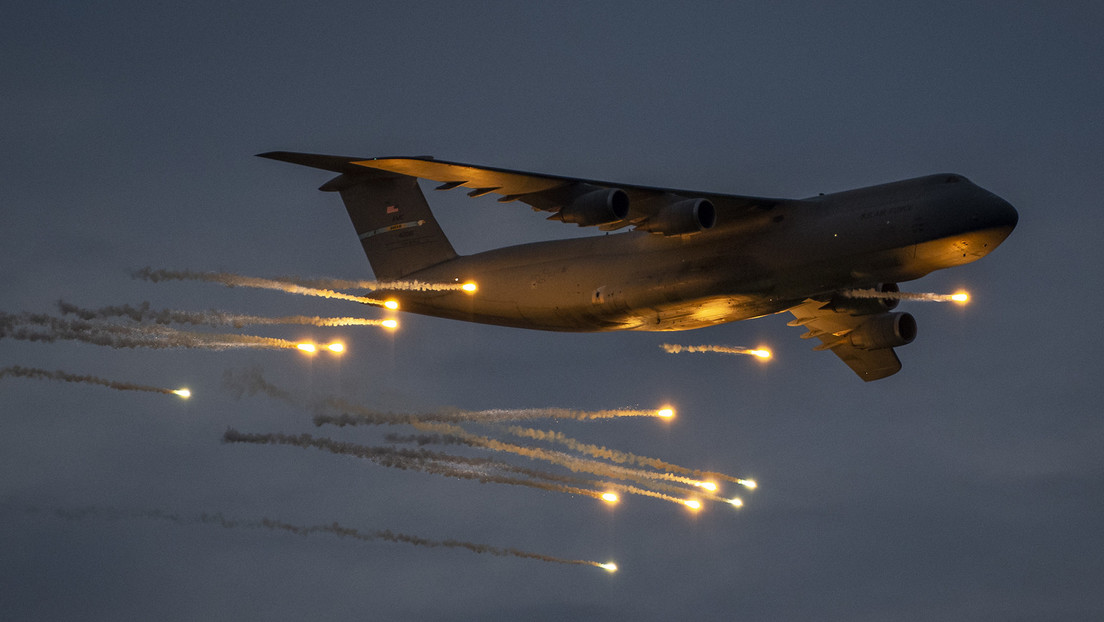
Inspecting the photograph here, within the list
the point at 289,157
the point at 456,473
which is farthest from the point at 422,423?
the point at 289,157

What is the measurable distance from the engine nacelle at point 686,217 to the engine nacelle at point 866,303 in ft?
11.3

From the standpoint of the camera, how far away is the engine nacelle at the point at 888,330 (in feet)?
76.6

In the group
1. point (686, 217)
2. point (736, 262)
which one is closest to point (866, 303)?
point (736, 262)

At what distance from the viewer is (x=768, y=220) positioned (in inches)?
818

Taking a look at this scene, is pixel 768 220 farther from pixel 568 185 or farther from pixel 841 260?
pixel 568 185

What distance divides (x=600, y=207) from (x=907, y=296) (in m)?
5.19

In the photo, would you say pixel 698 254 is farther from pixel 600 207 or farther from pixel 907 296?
pixel 907 296

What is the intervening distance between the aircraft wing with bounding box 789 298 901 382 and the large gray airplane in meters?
0.05

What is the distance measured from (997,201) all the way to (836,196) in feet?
7.24

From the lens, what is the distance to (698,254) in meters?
21.1

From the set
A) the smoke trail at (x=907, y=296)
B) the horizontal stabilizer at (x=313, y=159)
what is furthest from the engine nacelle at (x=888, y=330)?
the horizontal stabilizer at (x=313, y=159)

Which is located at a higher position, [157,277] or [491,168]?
[491,168]

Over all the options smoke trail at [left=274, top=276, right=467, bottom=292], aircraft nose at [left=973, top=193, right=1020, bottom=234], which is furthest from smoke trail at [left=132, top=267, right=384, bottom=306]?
aircraft nose at [left=973, top=193, right=1020, bottom=234]

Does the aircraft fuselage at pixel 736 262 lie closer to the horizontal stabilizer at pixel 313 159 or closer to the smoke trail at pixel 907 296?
the smoke trail at pixel 907 296
